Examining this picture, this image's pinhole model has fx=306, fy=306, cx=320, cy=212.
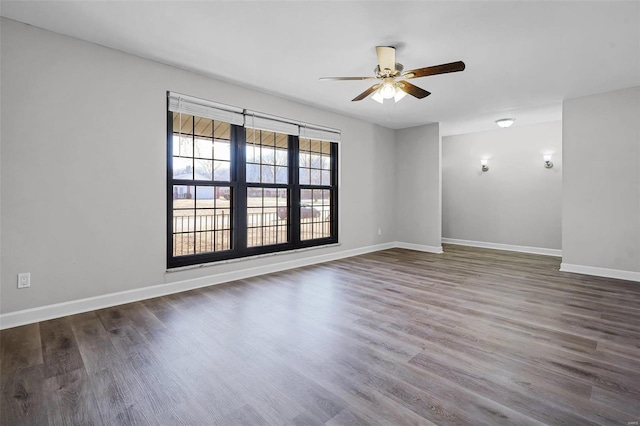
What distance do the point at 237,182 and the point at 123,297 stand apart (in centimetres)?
191

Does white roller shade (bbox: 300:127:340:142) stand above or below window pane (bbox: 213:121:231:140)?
above

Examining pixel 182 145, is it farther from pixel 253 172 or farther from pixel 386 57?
pixel 386 57

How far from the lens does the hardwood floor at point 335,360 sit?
1621mm

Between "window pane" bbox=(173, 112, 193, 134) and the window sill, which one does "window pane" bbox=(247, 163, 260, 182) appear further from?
the window sill

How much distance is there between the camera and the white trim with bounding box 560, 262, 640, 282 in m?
4.27

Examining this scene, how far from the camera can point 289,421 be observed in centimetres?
155

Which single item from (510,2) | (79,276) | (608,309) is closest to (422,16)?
(510,2)

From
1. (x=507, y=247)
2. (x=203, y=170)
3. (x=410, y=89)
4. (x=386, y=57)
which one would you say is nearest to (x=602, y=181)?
(x=507, y=247)

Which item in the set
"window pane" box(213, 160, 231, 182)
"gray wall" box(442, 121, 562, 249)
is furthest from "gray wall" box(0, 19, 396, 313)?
"gray wall" box(442, 121, 562, 249)

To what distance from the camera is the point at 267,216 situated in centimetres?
475

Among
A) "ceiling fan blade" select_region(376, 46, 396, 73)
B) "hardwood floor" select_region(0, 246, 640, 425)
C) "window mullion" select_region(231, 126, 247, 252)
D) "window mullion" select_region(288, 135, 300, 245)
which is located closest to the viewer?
"hardwood floor" select_region(0, 246, 640, 425)

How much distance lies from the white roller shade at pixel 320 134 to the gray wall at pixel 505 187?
139 inches

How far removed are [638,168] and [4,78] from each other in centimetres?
727

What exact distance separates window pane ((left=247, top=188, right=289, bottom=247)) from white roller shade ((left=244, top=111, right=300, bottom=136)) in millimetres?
899
